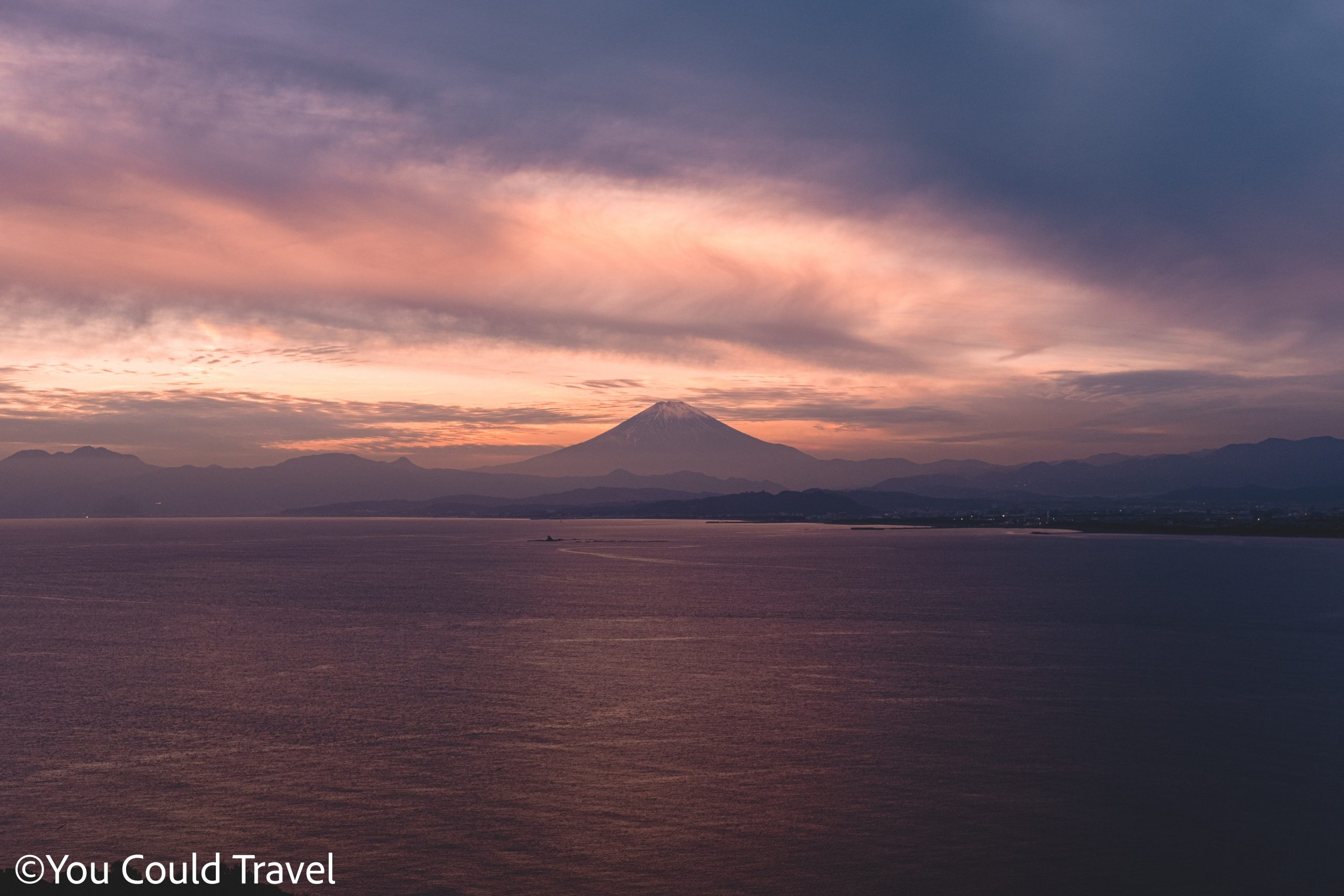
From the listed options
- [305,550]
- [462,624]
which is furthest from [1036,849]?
[305,550]

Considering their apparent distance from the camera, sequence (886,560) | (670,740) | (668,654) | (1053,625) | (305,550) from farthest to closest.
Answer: (305,550), (886,560), (1053,625), (668,654), (670,740)

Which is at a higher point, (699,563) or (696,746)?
(696,746)

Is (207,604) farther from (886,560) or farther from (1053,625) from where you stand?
(886,560)

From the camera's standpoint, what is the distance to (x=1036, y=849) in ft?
77.3

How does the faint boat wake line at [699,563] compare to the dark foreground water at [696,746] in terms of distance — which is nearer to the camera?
the dark foreground water at [696,746]

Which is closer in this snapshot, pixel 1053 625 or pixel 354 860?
pixel 354 860

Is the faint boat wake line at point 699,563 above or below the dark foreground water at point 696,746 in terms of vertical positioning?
below

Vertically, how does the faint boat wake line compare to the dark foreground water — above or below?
below

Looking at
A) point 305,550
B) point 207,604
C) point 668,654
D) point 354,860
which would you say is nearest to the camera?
point 354,860

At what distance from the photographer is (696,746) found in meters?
32.0

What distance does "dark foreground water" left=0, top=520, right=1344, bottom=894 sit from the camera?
23328 mm

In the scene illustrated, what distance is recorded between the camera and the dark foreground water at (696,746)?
76.5 ft

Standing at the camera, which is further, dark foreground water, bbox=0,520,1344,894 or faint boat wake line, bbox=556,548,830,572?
faint boat wake line, bbox=556,548,830,572

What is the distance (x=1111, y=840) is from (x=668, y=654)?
28.7 meters
